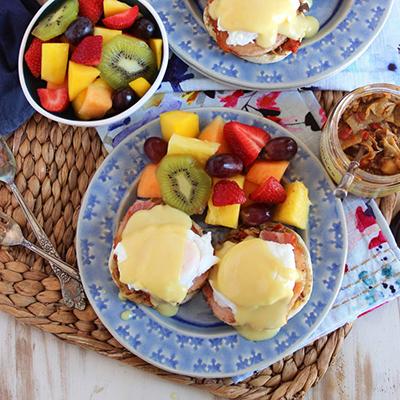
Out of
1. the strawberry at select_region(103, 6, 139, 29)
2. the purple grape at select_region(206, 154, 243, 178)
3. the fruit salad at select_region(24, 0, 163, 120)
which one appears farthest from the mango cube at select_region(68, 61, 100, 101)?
the purple grape at select_region(206, 154, 243, 178)

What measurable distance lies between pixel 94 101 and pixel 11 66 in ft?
0.95

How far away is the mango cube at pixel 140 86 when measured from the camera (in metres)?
1.80

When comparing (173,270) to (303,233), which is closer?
(173,270)

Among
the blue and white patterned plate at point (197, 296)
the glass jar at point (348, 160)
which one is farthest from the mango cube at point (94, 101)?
the glass jar at point (348, 160)

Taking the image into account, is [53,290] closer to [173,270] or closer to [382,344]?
[173,270]

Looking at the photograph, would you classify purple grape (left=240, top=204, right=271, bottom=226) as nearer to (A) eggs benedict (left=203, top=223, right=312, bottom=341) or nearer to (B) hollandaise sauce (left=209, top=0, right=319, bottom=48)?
(A) eggs benedict (left=203, top=223, right=312, bottom=341)

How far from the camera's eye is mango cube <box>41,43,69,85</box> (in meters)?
1.78

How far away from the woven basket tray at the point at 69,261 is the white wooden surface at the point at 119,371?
63 millimetres

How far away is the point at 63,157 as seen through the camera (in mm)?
1925

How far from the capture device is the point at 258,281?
1.62 m

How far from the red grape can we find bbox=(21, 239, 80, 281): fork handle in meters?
0.36

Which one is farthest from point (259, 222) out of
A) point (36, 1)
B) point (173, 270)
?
point (36, 1)

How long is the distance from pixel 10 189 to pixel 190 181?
511 mm

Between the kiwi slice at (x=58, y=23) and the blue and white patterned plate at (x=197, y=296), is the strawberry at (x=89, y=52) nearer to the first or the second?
the kiwi slice at (x=58, y=23)
